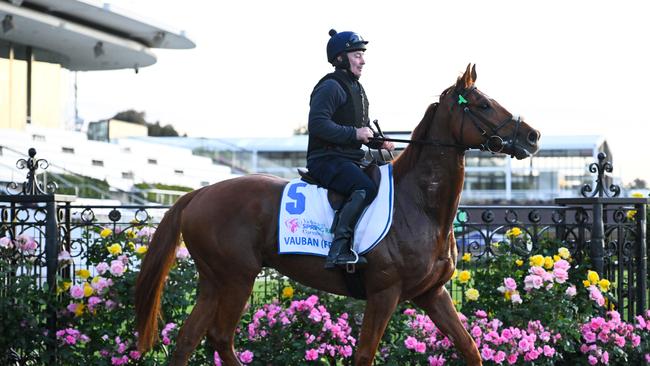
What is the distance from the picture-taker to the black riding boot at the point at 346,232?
518cm

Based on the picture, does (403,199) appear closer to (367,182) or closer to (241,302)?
(367,182)

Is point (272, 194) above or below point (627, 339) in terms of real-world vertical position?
above

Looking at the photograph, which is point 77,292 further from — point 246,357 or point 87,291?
point 246,357

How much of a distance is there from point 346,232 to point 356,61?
3.94ft

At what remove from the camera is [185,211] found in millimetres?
5941

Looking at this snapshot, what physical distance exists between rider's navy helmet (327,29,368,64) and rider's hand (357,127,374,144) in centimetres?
58

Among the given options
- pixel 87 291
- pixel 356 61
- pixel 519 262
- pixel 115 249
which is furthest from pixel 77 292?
pixel 519 262

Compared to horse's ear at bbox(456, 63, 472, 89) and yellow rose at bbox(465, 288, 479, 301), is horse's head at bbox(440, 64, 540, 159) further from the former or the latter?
yellow rose at bbox(465, 288, 479, 301)

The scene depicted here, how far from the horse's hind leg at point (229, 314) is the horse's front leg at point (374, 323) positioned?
0.95m

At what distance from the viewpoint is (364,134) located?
5.31 meters

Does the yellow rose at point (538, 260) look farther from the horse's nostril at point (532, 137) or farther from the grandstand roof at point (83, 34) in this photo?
the grandstand roof at point (83, 34)

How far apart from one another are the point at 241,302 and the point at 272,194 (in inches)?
31.1

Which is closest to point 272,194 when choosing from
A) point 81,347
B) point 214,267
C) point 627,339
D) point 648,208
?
point 214,267

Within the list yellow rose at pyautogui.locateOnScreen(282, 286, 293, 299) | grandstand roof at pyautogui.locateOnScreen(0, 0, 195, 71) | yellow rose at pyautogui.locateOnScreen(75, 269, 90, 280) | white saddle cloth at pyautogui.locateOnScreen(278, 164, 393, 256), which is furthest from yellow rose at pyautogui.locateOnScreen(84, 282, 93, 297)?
grandstand roof at pyautogui.locateOnScreen(0, 0, 195, 71)
